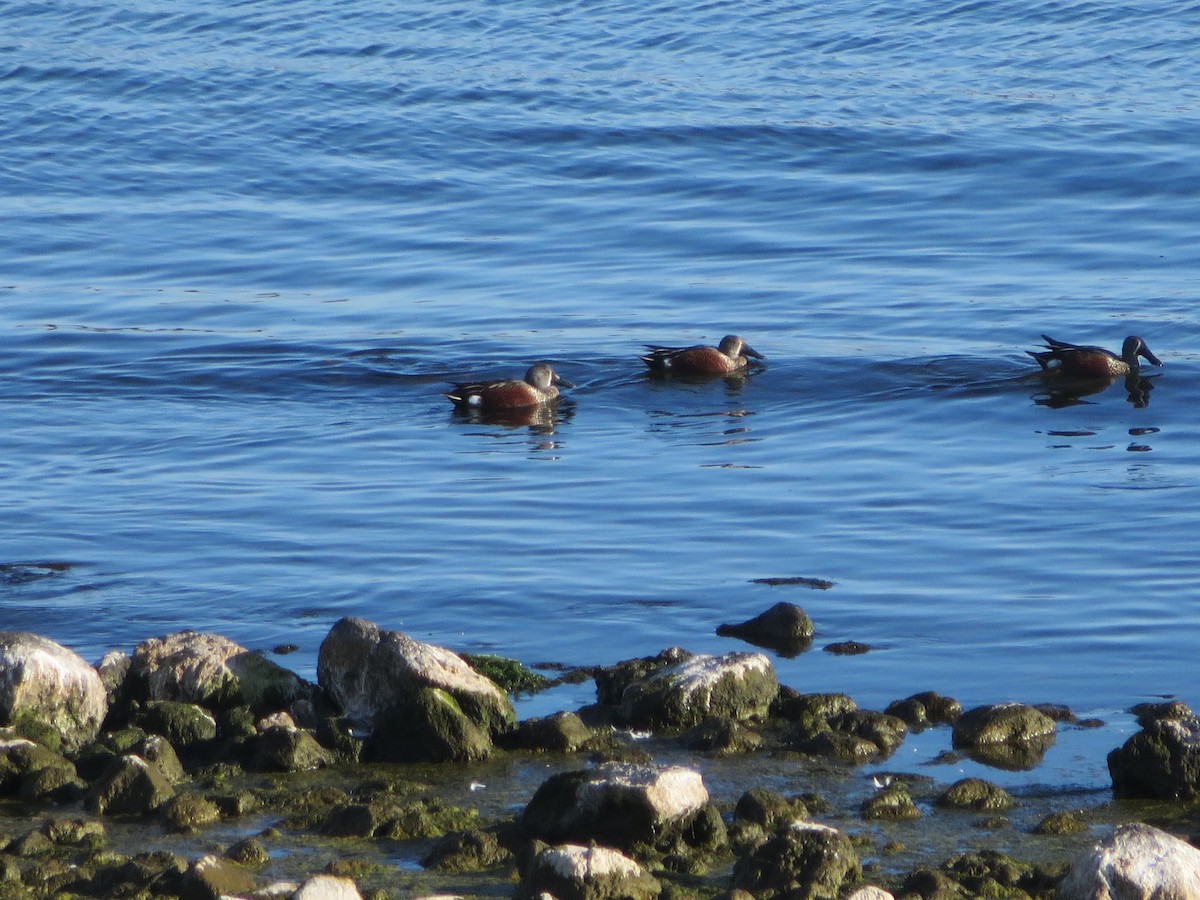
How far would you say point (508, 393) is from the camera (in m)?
15.8

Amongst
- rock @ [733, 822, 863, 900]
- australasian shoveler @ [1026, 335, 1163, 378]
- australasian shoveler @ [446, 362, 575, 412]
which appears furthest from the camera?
australasian shoveler @ [1026, 335, 1163, 378]

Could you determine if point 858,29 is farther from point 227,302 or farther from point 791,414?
point 791,414

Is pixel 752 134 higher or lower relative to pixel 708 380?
higher

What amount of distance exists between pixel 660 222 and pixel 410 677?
17711mm

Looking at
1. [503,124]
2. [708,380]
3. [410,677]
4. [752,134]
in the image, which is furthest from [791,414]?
[503,124]

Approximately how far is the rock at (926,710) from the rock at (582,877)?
2.37 m

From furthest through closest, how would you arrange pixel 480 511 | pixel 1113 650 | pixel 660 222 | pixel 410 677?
pixel 660 222
pixel 480 511
pixel 1113 650
pixel 410 677

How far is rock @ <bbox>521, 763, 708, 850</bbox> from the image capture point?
20.4 feet

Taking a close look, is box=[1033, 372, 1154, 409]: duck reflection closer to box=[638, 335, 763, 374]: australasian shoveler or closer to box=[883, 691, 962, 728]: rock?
box=[638, 335, 763, 374]: australasian shoveler

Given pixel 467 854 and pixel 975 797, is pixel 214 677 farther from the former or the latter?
pixel 975 797

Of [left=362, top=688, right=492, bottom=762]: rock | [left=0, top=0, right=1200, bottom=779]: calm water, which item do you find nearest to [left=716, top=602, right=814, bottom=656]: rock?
[left=0, top=0, right=1200, bottom=779]: calm water

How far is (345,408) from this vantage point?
52.4ft

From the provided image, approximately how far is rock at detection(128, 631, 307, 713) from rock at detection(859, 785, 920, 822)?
264 cm

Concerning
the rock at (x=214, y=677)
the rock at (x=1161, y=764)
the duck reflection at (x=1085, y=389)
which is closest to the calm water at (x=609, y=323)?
the duck reflection at (x=1085, y=389)
